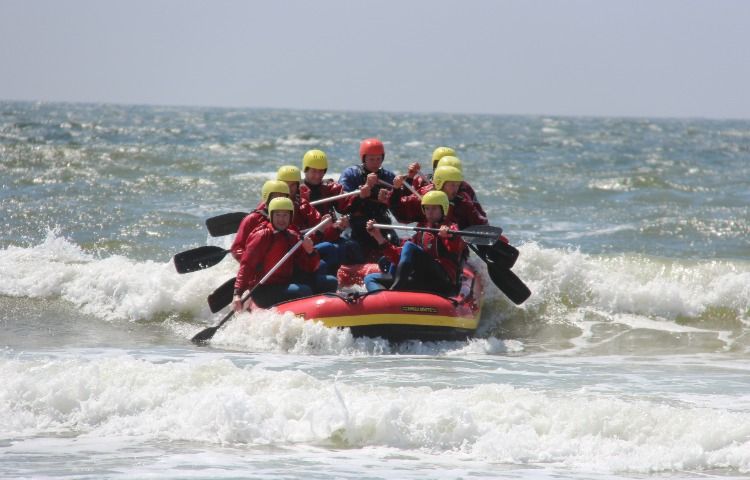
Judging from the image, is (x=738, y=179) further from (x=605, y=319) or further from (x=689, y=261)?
(x=605, y=319)

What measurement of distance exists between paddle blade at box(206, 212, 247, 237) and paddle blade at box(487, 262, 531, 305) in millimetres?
2732

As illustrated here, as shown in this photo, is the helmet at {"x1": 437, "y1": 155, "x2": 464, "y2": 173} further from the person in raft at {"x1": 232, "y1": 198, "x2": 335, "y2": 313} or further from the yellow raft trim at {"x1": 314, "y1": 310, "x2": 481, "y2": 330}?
the yellow raft trim at {"x1": 314, "y1": 310, "x2": 481, "y2": 330}

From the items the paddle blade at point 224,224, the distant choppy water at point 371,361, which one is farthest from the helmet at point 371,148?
the distant choppy water at point 371,361

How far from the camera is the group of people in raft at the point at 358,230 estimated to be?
418 inches

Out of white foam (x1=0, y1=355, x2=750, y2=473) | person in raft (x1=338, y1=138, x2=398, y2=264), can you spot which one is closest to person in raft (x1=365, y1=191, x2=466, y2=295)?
person in raft (x1=338, y1=138, x2=398, y2=264)

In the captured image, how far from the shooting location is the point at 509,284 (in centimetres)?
1187

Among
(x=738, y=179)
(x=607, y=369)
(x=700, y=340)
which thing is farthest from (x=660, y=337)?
(x=738, y=179)

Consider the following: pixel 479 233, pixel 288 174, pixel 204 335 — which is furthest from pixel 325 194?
pixel 204 335

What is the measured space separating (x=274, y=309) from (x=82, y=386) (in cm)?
274

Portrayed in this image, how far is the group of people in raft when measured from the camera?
10609mm

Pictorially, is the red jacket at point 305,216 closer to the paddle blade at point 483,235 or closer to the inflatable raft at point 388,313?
the inflatable raft at point 388,313

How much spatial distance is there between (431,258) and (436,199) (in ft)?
1.86

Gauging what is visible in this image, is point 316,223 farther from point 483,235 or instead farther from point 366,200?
point 483,235

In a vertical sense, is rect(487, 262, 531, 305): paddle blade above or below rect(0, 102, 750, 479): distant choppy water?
above
